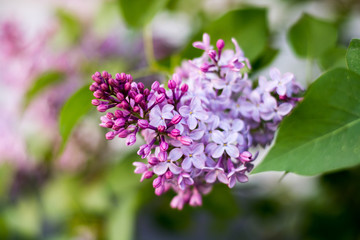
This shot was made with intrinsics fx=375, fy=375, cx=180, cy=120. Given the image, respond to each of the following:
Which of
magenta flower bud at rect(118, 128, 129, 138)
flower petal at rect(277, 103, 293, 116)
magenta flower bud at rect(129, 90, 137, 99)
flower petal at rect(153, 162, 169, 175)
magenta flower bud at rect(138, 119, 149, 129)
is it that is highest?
magenta flower bud at rect(129, 90, 137, 99)

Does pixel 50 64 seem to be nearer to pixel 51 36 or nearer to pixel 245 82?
pixel 51 36

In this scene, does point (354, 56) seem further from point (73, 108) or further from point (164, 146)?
point (73, 108)

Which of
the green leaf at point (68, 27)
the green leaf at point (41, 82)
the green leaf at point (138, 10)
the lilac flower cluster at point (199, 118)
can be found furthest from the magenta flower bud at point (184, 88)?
the green leaf at point (68, 27)

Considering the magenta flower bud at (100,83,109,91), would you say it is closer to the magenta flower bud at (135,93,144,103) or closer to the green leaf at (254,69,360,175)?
the magenta flower bud at (135,93,144,103)

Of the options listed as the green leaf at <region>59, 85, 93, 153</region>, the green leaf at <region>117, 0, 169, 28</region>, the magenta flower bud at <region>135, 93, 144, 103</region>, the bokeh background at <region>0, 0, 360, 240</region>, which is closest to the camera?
the magenta flower bud at <region>135, 93, 144, 103</region>

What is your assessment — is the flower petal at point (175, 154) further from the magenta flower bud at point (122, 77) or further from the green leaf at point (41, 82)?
the green leaf at point (41, 82)

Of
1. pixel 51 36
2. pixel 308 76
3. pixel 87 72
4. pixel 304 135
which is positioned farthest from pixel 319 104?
pixel 51 36

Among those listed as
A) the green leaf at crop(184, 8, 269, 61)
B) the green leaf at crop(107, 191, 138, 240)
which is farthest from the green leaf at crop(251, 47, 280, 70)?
the green leaf at crop(107, 191, 138, 240)

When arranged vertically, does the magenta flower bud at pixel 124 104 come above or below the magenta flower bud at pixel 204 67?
above
